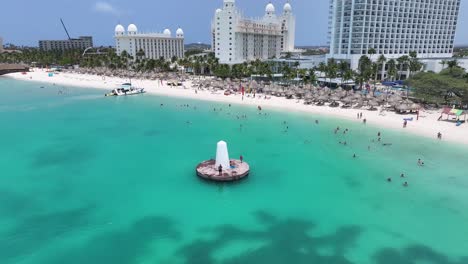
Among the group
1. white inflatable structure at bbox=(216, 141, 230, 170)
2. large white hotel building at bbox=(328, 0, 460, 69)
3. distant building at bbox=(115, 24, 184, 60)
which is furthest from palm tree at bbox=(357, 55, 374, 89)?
distant building at bbox=(115, 24, 184, 60)

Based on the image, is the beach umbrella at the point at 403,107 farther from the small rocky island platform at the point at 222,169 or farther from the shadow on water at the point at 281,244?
the shadow on water at the point at 281,244

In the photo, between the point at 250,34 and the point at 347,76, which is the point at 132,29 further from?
the point at 347,76

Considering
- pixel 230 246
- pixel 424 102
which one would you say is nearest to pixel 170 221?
pixel 230 246

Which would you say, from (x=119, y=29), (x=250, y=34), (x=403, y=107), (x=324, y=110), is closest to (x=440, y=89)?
(x=403, y=107)

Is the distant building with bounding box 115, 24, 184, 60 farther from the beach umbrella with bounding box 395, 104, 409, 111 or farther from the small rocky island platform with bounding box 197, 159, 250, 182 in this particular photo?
the small rocky island platform with bounding box 197, 159, 250, 182

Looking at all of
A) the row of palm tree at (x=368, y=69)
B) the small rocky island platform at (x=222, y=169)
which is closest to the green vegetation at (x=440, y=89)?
the row of palm tree at (x=368, y=69)
